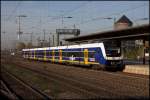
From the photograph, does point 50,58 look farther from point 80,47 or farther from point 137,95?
point 137,95

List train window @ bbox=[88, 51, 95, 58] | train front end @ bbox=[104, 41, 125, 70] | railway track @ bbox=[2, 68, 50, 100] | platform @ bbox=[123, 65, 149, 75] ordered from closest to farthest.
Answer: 1. railway track @ bbox=[2, 68, 50, 100]
2. platform @ bbox=[123, 65, 149, 75]
3. train front end @ bbox=[104, 41, 125, 70]
4. train window @ bbox=[88, 51, 95, 58]

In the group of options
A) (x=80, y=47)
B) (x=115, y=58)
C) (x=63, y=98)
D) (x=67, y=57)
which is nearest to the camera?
(x=63, y=98)

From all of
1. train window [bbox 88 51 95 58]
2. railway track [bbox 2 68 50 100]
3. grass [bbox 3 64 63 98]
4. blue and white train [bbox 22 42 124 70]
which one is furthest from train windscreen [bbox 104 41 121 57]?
railway track [bbox 2 68 50 100]

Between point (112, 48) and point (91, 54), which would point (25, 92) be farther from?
point (91, 54)

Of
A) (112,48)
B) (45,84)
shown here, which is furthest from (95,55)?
(45,84)

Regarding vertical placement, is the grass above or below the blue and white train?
below

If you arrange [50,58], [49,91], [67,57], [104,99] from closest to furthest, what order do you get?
[104,99] → [49,91] → [67,57] → [50,58]

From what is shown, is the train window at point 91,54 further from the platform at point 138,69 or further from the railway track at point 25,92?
the railway track at point 25,92

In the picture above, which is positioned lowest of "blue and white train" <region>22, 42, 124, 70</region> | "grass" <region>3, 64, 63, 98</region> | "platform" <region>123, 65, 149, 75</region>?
"grass" <region>3, 64, 63, 98</region>

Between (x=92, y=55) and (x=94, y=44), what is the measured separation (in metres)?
1.22

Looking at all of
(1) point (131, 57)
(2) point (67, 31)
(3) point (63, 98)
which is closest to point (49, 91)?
(3) point (63, 98)

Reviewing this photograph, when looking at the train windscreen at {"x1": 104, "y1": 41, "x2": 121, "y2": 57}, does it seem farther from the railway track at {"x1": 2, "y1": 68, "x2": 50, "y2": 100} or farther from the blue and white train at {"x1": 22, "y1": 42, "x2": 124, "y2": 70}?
the railway track at {"x1": 2, "y1": 68, "x2": 50, "y2": 100}

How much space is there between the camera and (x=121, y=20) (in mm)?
122875

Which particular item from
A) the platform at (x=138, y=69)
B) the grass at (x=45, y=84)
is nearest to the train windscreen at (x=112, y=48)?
the platform at (x=138, y=69)
